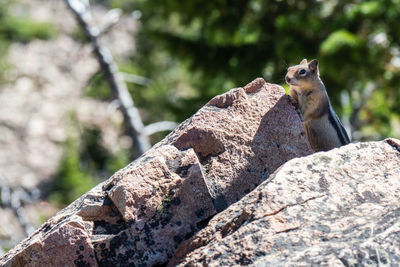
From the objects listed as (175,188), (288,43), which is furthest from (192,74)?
(175,188)

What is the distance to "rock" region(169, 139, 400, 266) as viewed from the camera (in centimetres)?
322

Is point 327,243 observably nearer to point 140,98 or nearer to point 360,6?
point 360,6

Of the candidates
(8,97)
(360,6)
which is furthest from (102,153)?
(360,6)

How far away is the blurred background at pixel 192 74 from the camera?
1093 cm

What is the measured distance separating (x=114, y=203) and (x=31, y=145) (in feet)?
90.7

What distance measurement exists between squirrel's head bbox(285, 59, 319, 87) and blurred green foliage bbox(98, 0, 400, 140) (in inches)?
180

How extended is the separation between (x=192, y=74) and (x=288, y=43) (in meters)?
3.23

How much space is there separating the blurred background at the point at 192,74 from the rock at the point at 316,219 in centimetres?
225

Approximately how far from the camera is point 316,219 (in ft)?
11.5

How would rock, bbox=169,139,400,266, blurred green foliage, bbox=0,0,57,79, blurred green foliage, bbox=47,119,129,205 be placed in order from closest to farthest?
1. rock, bbox=169,139,400,266
2. blurred green foliage, bbox=47,119,129,205
3. blurred green foliage, bbox=0,0,57,79

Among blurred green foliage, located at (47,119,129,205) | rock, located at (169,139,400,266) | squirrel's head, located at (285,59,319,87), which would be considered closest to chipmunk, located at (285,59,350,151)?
squirrel's head, located at (285,59,319,87)

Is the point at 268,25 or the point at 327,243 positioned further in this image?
the point at 268,25

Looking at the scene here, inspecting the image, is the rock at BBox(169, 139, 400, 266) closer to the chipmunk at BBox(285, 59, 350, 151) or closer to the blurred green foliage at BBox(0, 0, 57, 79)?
the chipmunk at BBox(285, 59, 350, 151)

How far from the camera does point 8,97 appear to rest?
102 ft
